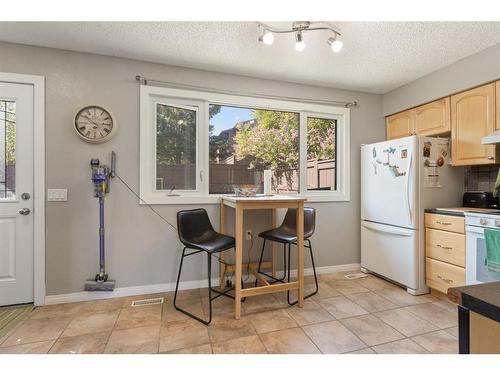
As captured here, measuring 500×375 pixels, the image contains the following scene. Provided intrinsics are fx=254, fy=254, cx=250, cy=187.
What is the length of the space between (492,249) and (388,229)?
92cm

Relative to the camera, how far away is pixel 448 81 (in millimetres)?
2693

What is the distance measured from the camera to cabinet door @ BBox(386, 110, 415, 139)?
315 centimetres

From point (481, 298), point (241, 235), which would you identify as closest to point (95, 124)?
point (241, 235)

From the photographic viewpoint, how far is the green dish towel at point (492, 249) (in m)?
1.98

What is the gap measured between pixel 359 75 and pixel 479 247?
2080 mm

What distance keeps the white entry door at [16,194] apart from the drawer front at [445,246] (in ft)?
12.7

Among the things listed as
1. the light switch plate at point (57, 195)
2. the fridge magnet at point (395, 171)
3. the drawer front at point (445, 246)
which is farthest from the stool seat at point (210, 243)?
the drawer front at point (445, 246)

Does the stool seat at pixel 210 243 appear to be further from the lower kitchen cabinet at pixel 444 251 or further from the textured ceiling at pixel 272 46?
the lower kitchen cabinet at pixel 444 251

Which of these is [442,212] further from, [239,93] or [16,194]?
[16,194]

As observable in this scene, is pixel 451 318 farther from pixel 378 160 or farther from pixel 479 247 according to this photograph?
pixel 378 160

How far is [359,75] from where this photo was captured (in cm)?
294

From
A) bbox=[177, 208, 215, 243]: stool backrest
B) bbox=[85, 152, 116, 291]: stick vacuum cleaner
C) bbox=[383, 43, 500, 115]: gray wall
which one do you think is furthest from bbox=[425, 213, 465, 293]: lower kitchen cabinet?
bbox=[85, 152, 116, 291]: stick vacuum cleaner

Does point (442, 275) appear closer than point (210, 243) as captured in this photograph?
No

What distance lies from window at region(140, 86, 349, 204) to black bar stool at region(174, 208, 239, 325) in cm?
28
